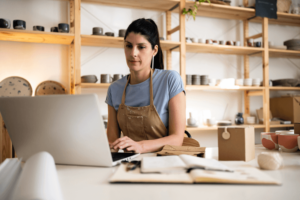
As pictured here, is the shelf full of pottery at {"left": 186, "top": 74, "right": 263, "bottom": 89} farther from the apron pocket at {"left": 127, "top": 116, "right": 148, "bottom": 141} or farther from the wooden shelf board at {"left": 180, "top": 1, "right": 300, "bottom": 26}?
the apron pocket at {"left": 127, "top": 116, "right": 148, "bottom": 141}

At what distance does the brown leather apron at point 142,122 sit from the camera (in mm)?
1469

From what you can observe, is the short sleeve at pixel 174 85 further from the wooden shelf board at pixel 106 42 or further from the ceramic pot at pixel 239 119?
the ceramic pot at pixel 239 119

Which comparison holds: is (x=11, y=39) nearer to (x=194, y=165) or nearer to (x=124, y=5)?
(x=124, y=5)

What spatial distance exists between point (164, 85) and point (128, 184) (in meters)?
0.94

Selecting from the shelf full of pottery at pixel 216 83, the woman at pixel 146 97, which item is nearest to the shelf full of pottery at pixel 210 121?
the shelf full of pottery at pixel 216 83

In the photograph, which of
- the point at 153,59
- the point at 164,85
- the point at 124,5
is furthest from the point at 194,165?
the point at 124,5

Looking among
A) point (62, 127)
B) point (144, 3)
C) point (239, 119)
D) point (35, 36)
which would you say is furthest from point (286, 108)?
point (62, 127)

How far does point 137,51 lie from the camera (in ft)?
4.88

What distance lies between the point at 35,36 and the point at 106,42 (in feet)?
2.25

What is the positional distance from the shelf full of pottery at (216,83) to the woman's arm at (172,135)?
1.40 metres

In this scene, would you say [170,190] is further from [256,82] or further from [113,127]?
[256,82]

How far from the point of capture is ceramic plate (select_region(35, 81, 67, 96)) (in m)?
2.61

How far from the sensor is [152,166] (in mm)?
683

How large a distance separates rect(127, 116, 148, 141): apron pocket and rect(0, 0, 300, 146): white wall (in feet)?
4.58
